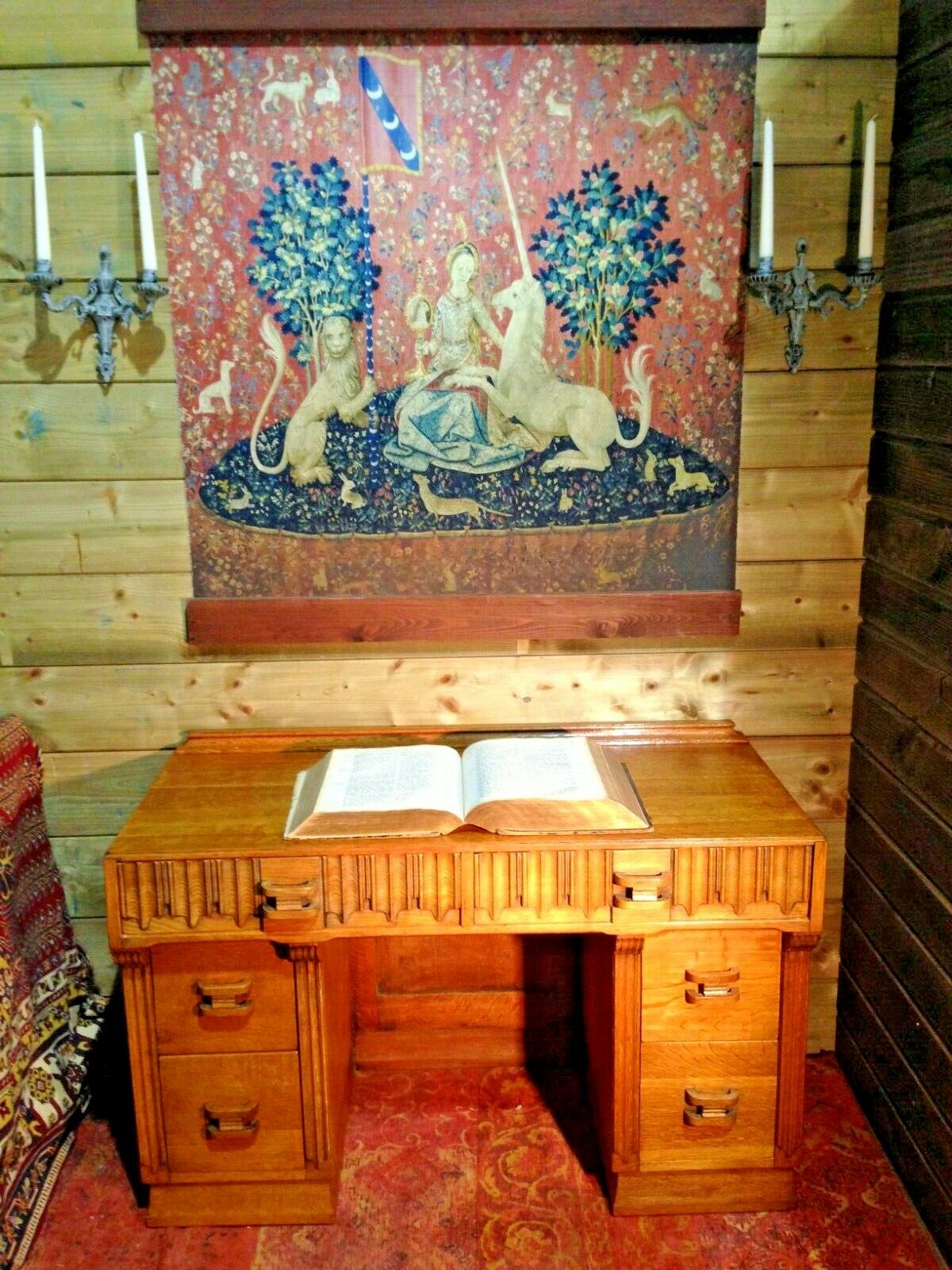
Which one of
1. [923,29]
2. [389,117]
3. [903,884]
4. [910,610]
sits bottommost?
[903,884]

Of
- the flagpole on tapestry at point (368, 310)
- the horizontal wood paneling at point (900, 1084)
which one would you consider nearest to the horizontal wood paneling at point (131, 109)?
the flagpole on tapestry at point (368, 310)

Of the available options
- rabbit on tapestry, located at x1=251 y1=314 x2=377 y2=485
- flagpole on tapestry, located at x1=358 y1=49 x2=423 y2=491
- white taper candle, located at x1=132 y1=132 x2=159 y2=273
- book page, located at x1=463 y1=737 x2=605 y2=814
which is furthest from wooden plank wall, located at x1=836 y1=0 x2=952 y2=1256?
white taper candle, located at x1=132 y1=132 x2=159 y2=273

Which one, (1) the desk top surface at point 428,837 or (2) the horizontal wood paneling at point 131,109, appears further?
(2) the horizontal wood paneling at point 131,109

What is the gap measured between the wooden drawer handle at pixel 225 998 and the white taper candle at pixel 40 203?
1.21m

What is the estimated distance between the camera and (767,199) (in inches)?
69.2

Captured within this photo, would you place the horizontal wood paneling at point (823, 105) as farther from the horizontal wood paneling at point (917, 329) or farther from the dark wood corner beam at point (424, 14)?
the horizontal wood paneling at point (917, 329)

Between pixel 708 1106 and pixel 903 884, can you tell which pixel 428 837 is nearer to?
pixel 708 1106

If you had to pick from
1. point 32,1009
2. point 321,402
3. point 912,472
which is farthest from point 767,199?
point 32,1009

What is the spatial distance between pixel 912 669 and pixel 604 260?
875 mm

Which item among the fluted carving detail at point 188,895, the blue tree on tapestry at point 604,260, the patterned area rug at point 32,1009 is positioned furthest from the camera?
the blue tree on tapestry at point 604,260

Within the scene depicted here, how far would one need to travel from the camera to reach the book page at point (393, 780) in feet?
5.54

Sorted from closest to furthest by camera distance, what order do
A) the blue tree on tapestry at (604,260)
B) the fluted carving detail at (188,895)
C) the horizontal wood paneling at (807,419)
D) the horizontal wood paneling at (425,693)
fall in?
the fluted carving detail at (188,895) < the blue tree on tapestry at (604,260) < the horizontal wood paneling at (807,419) < the horizontal wood paneling at (425,693)

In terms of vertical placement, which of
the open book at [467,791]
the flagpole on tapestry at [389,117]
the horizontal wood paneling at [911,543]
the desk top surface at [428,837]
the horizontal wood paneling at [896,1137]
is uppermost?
the flagpole on tapestry at [389,117]

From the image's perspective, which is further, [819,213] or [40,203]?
[819,213]
